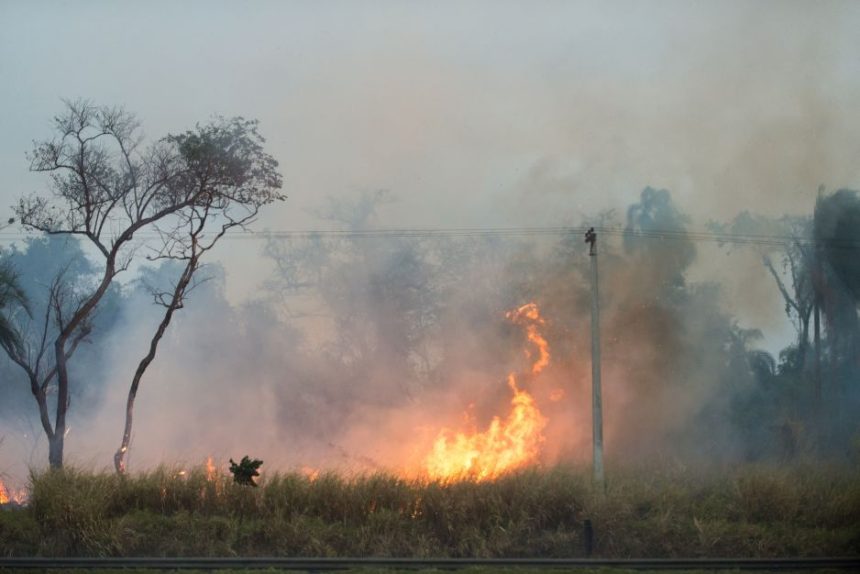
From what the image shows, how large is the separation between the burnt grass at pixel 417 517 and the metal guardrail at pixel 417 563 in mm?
893

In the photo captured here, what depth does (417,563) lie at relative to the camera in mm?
13852

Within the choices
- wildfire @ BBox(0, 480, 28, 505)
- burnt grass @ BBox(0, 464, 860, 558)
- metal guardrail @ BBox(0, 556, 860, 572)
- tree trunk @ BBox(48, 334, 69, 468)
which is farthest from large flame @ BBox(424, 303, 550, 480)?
wildfire @ BBox(0, 480, 28, 505)

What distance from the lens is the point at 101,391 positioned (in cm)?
3962

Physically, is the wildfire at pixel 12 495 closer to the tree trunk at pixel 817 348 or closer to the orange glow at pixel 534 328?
the orange glow at pixel 534 328

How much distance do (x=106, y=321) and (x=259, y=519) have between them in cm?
2857

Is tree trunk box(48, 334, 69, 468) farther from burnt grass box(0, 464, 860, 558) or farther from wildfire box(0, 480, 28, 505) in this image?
burnt grass box(0, 464, 860, 558)

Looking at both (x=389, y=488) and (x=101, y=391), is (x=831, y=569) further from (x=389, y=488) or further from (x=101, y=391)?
(x=101, y=391)

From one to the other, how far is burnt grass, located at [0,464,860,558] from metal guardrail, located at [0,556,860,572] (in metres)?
0.89

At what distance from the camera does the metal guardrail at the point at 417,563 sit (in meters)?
13.7

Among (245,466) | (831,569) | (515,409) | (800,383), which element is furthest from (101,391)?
(831,569)

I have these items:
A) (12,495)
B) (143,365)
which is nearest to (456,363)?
(143,365)

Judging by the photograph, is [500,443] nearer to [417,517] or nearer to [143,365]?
[417,517]

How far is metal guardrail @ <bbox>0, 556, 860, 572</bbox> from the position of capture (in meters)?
13.7

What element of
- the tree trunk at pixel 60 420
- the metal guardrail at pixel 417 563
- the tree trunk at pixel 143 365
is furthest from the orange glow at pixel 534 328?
the tree trunk at pixel 60 420
